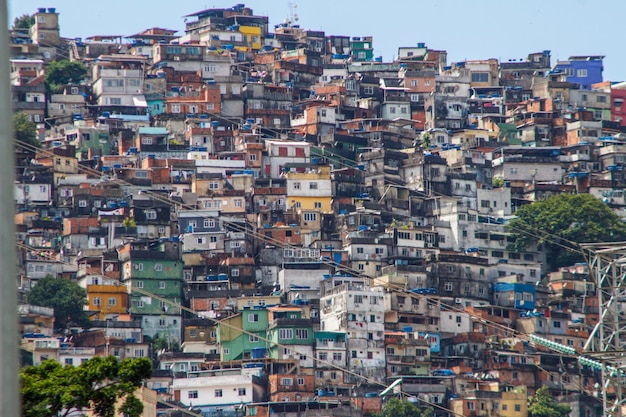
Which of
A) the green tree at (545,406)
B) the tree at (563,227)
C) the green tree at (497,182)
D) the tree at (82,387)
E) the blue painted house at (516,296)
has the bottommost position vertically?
the green tree at (545,406)

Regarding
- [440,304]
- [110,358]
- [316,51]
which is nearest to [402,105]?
[316,51]

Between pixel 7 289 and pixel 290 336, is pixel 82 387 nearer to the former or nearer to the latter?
pixel 7 289

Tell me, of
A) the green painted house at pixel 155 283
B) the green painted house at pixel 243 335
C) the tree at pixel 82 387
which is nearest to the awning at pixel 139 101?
the green painted house at pixel 155 283

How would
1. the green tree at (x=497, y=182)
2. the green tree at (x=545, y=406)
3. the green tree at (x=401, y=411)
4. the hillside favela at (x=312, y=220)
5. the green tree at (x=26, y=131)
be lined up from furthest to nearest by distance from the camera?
the green tree at (x=497, y=182)
the green tree at (x=26, y=131)
the hillside favela at (x=312, y=220)
the green tree at (x=545, y=406)
the green tree at (x=401, y=411)

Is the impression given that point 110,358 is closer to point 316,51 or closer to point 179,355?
point 179,355

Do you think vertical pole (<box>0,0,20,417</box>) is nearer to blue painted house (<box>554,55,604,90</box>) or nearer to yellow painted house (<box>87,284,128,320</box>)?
yellow painted house (<box>87,284,128,320</box>)

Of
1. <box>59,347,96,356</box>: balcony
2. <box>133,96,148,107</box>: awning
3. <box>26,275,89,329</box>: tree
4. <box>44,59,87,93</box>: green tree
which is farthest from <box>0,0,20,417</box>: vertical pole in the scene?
<box>44,59,87,93</box>: green tree

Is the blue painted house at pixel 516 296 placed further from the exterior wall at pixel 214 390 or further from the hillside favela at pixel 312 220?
the exterior wall at pixel 214 390

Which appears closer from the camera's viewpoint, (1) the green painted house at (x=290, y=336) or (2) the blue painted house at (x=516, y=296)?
(1) the green painted house at (x=290, y=336)
